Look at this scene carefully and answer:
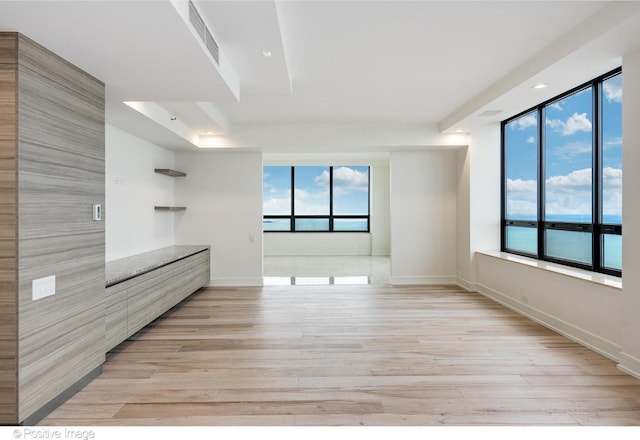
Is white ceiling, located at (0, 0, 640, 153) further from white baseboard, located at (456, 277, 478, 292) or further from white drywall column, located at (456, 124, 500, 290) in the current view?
white baseboard, located at (456, 277, 478, 292)

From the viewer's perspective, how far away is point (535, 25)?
2.74 metres

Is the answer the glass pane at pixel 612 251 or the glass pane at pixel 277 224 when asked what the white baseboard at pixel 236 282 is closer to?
the glass pane at pixel 612 251

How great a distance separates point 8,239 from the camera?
2.04m

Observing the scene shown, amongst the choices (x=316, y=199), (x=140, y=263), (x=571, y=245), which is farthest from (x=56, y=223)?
(x=316, y=199)

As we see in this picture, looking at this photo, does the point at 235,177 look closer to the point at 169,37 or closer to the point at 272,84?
the point at 272,84

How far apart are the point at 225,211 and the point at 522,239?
474cm

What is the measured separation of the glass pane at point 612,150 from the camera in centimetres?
340

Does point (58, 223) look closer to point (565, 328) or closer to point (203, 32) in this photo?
point (203, 32)

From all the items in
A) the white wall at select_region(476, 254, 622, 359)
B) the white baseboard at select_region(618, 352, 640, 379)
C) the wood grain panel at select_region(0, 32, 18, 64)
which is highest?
the wood grain panel at select_region(0, 32, 18, 64)

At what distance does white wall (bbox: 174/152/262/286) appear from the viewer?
623 cm

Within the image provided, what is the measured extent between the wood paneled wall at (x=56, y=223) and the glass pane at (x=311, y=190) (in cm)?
852

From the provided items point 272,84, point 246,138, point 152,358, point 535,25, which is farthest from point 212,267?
point 535,25

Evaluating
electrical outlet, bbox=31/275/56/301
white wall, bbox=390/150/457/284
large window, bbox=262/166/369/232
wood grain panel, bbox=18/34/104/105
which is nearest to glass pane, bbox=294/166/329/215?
large window, bbox=262/166/369/232

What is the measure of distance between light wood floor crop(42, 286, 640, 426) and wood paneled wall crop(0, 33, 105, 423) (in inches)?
11.8
